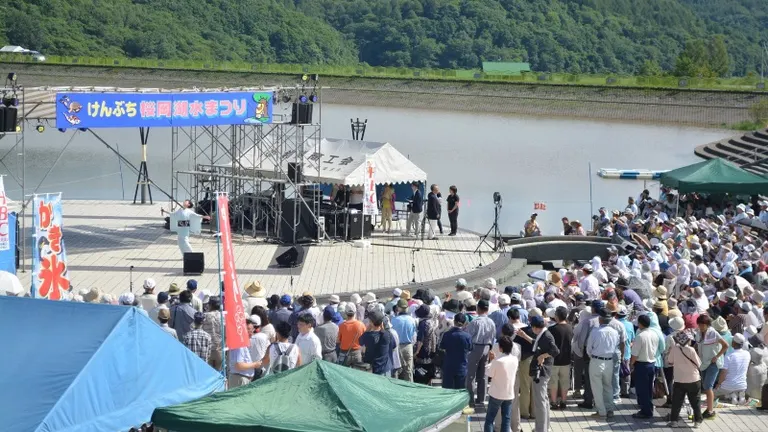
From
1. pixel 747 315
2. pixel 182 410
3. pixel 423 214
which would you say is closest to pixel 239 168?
pixel 423 214

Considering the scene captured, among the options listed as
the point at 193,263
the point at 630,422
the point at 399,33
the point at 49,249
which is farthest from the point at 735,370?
the point at 399,33

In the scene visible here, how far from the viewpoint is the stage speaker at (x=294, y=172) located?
24.9 meters

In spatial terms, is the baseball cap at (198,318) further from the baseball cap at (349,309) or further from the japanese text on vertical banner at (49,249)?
the japanese text on vertical banner at (49,249)

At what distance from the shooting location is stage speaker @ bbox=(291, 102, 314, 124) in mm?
25078

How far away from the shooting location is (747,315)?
14773 mm

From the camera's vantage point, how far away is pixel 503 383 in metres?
11.9

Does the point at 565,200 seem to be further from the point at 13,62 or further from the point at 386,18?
the point at 386,18

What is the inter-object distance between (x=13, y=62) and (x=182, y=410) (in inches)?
2925

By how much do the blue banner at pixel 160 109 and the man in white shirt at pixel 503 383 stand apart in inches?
471

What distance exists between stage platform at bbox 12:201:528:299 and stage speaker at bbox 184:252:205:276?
0.14m

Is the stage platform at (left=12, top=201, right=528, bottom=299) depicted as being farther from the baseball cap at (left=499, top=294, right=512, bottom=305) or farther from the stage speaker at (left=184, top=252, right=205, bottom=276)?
the baseball cap at (left=499, top=294, right=512, bottom=305)

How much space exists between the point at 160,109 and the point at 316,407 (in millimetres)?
14631

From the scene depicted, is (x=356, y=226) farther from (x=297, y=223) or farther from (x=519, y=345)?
(x=519, y=345)

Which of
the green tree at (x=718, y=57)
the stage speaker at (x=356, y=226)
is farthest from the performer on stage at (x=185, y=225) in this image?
the green tree at (x=718, y=57)
